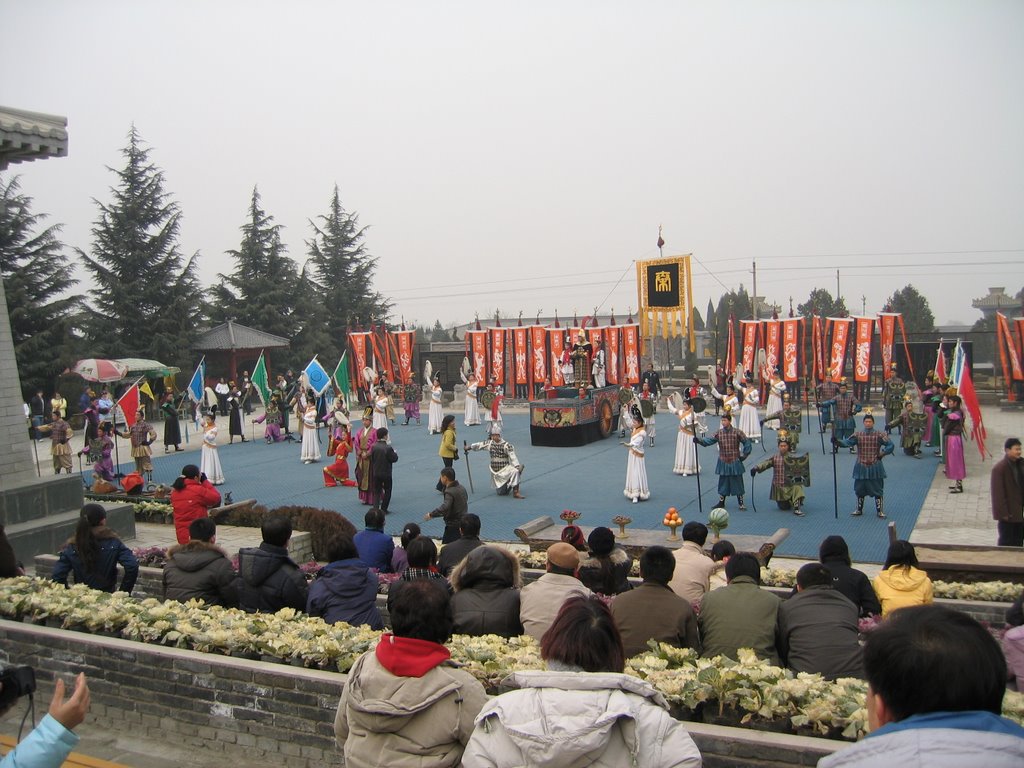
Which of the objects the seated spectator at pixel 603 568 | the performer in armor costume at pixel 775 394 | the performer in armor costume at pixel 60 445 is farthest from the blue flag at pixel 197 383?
the seated spectator at pixel 603 568

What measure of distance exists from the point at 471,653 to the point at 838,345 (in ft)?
78.6

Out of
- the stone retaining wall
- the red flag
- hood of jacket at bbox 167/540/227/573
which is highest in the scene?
the red flag

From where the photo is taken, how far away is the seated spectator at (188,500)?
968 cm

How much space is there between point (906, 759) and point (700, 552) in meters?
4.38

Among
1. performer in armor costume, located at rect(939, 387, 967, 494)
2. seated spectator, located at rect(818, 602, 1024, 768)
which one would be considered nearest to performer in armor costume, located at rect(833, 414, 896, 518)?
performer in armor costume, located at rect(939, 387, 967, 494)

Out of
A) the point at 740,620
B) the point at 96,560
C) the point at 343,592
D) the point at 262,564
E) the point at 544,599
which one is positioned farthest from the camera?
the point at 96,560

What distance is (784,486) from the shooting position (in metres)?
13.4

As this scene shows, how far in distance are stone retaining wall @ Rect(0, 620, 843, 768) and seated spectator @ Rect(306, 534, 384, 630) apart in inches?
24.6

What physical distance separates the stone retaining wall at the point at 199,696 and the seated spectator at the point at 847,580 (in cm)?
332

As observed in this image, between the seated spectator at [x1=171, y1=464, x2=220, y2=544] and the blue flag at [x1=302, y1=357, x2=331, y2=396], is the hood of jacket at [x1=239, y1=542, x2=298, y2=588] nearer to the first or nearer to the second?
the seated spectator at [x1=171, y1=464, x2=220, y2=544]

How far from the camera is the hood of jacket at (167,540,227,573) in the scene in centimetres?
650

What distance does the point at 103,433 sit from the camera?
17125mm

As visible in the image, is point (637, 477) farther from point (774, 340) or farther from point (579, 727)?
point (774, 340)

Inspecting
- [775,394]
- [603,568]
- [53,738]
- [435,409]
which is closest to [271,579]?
[603,568]
